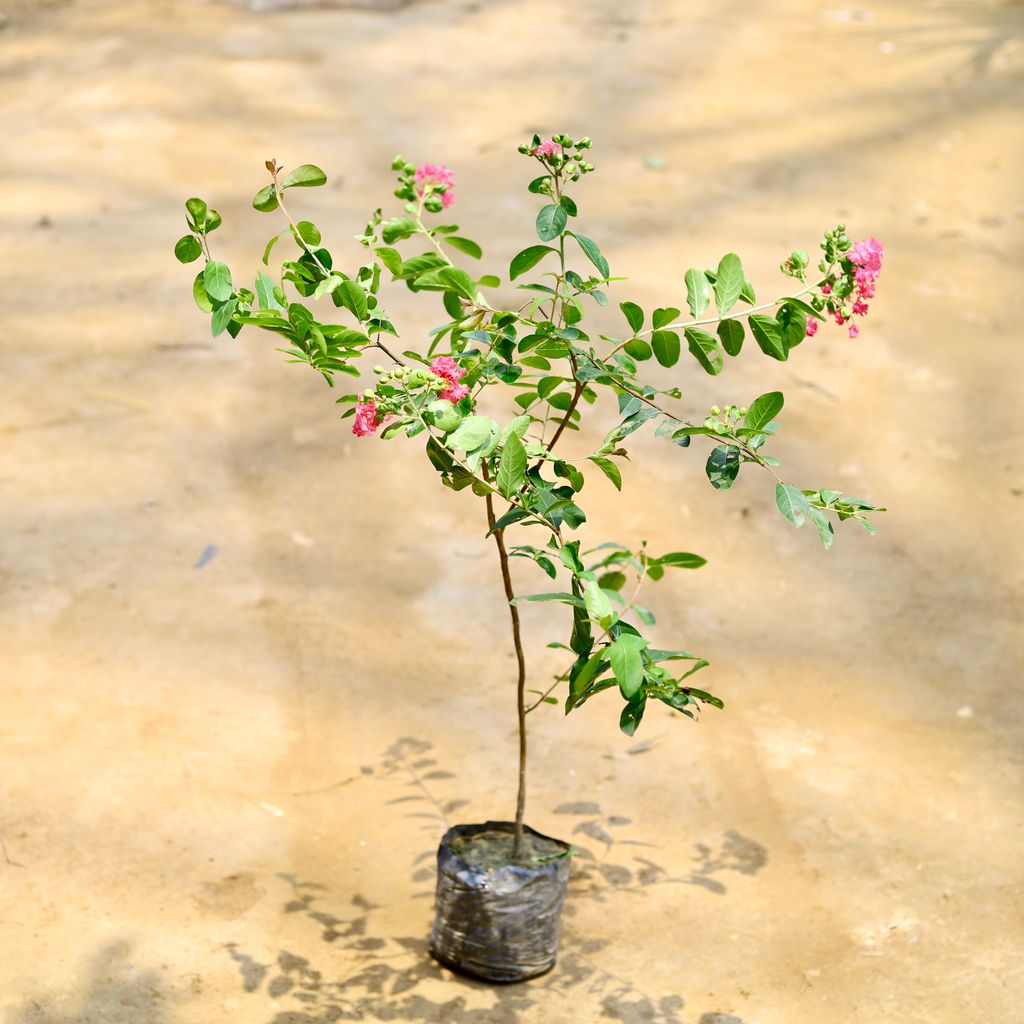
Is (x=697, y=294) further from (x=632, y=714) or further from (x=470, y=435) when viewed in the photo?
(x=632, y=714)

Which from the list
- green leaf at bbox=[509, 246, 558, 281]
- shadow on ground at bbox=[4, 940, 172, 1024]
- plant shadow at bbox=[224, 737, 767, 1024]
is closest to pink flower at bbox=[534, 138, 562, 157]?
green leaf at bbox=[509, 246, 558, 281]

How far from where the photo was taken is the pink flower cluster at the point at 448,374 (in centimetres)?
212

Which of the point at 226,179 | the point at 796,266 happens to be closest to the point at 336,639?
the point at 796,266

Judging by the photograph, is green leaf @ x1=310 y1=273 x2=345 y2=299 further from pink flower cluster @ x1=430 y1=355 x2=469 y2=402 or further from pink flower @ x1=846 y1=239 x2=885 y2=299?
pink flower @ x1=846 y1=239 x2=885 y2=299

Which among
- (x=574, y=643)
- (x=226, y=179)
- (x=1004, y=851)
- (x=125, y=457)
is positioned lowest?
(x=1004, y=851)

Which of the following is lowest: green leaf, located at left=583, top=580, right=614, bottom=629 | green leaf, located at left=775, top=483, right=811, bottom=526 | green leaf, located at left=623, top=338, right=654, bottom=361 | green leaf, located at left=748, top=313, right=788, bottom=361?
green leaf, located at left=583, top=580, right=614, bottom=629

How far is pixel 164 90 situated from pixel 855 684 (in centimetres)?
493

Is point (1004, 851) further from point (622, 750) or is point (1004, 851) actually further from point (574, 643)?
point (574, 643)

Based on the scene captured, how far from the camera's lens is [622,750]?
3.50 meters

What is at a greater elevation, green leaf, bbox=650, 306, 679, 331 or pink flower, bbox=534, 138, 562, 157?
pink flower, bbox=534, 138, 562, 157

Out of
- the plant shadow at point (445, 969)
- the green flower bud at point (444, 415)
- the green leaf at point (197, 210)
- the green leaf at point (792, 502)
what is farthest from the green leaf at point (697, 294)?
the plant shadow at point (445, 969)

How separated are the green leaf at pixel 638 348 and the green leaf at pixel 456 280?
27 cm

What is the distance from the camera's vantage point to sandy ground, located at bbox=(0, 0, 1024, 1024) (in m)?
2.85

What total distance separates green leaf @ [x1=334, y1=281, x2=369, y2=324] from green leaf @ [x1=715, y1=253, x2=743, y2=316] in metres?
0.57
